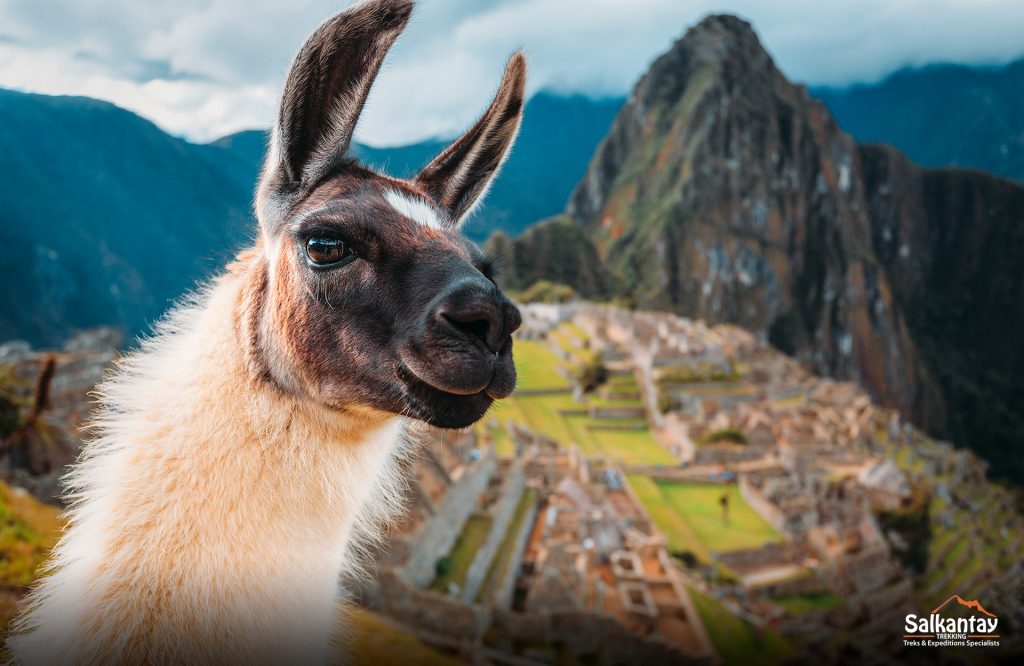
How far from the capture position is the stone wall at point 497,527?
12656mm

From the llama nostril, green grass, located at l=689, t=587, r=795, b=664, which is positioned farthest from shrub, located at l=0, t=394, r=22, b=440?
green grass, located at l=689, t=587, r=795, b=664

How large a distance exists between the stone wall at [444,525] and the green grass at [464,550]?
0.14m

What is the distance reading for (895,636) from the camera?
17.4 m

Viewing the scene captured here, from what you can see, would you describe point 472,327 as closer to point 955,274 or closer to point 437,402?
point 437,402

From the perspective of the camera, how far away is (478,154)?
6.99ft

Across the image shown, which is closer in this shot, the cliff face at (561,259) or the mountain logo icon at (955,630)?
the mountain logo icon at (955,630)

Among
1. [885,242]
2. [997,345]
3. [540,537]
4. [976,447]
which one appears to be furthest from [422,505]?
[885,242]

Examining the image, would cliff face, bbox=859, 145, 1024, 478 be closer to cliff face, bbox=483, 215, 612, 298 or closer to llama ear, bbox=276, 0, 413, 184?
cliff face, bbox=483, 215, 612, 298

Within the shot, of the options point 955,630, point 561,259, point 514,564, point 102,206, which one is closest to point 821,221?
point 561,259

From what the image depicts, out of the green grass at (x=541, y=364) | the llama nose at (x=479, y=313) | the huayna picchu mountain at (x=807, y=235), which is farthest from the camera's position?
the huayna picchu mountain at (x=807, y=235)

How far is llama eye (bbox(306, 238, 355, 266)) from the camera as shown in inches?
66.2

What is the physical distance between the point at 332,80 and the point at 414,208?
0.42m

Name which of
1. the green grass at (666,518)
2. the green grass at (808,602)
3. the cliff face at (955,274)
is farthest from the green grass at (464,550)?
the cliff face at (955,274)

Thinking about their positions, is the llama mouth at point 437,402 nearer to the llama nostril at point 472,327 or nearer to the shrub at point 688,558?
the llama nostril at point 472,327
